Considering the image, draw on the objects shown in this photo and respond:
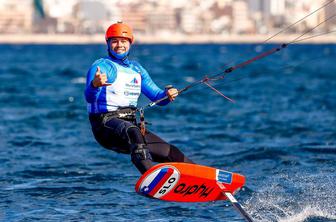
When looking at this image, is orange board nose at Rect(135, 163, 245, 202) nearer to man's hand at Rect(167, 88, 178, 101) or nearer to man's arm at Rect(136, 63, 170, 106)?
man's hand at Rect(167, 88, 178, 101)

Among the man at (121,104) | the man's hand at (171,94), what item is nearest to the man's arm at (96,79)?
the man at (121,104)

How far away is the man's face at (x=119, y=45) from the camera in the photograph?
33.9 feet

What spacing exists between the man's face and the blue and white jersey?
0.13 meters

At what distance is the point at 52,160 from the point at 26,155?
2.77 feet

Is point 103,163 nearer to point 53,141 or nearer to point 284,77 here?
point 53,141

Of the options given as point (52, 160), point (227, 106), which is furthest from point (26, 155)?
point (227, 106)

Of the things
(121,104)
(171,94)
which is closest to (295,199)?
(171,94)

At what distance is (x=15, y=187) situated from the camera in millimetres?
13070

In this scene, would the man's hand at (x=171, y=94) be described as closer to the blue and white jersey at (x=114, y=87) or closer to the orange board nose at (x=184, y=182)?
the blue and white jersey at (x=114, y=87)

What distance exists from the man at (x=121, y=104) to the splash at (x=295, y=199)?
1520mm

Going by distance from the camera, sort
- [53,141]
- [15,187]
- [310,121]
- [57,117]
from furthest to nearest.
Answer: [57,117]
[310,121]
[53,141]
[15,187]

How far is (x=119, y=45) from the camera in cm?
1034

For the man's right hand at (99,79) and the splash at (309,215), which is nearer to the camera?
the man's right hand at (99,79)

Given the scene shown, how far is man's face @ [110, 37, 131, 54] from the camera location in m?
10.3
